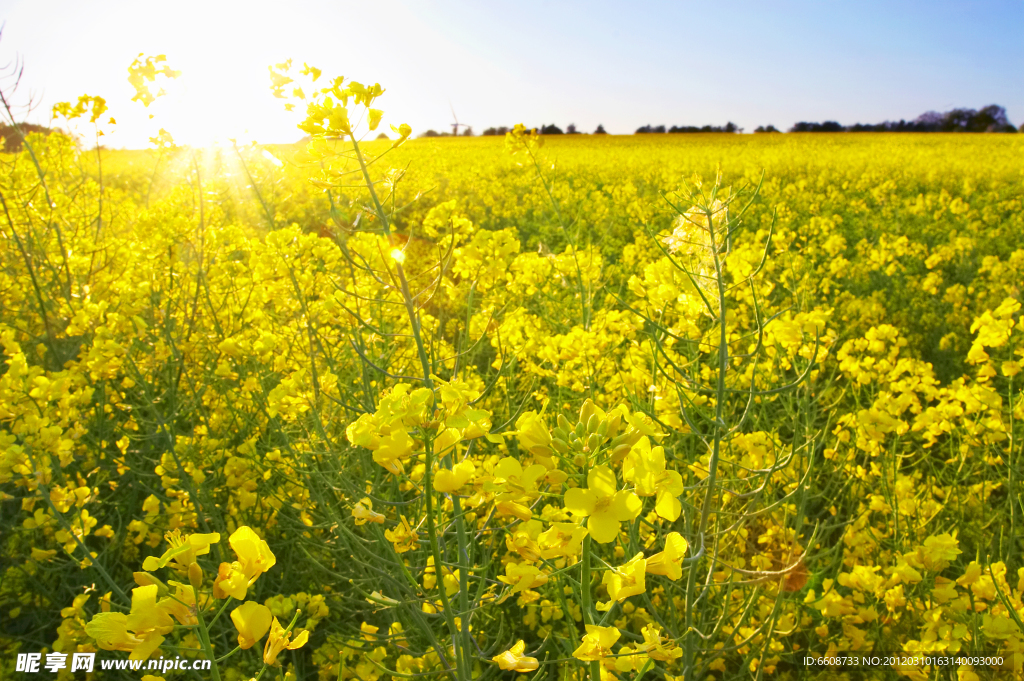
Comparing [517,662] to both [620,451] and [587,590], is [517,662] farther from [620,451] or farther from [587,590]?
[620,451]

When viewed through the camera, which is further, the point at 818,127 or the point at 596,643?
the point at 818,127

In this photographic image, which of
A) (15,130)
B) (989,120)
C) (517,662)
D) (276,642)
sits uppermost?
(989,120)

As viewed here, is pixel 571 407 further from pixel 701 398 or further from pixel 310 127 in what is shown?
pixel 310 127

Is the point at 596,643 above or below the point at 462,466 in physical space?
below

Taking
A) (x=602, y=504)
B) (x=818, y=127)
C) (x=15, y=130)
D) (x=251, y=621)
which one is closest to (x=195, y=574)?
(x=251, y=621)

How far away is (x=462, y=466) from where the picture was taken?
2.88ft

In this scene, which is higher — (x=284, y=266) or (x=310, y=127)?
(x=310, y=127)

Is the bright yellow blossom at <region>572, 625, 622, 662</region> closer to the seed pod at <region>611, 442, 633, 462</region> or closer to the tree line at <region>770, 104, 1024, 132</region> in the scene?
the seed pod at <region>611, 442, 633, 462</region>

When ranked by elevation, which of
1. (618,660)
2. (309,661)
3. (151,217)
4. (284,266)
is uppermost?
(151,217)

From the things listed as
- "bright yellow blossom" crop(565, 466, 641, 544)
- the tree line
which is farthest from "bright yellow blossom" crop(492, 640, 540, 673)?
the tree line

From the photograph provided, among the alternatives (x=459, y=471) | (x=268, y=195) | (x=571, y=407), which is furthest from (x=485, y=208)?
(x=459, y=471)

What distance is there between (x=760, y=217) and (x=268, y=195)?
7828mm

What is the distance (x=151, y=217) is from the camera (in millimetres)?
2953

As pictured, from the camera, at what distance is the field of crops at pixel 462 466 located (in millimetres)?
847
